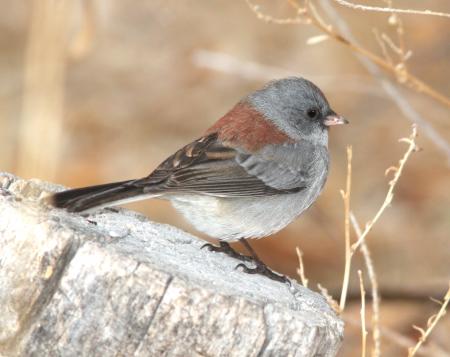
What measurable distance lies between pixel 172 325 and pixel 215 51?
132 inches

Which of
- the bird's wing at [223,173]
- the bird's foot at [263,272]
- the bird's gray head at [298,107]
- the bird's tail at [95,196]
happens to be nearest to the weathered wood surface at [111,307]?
the bird's tail at [95,196]

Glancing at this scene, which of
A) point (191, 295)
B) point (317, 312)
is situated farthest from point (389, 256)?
point (191, 295)

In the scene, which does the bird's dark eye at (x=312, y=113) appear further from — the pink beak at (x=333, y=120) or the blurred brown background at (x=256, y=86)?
the blurred brown background at (x=256, y=86)

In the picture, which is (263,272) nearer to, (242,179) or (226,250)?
(226,250)

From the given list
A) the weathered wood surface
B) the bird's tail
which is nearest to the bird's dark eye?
the bird's tail

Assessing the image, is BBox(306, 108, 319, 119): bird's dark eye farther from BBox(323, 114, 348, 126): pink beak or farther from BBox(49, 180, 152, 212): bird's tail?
BBox(49, 180, 152, 212): bird's tail

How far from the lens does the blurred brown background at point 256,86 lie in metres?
5.44

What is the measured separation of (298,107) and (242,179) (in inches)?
27.4

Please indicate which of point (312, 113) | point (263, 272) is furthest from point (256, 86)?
point (263, 272)

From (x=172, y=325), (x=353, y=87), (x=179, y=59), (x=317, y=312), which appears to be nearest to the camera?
(x=172, y=325)

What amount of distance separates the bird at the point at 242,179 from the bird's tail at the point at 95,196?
4 centimetres

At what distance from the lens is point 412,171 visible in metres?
5.46

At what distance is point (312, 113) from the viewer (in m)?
4.24

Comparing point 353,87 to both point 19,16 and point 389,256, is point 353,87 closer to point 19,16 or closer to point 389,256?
point 389,256
